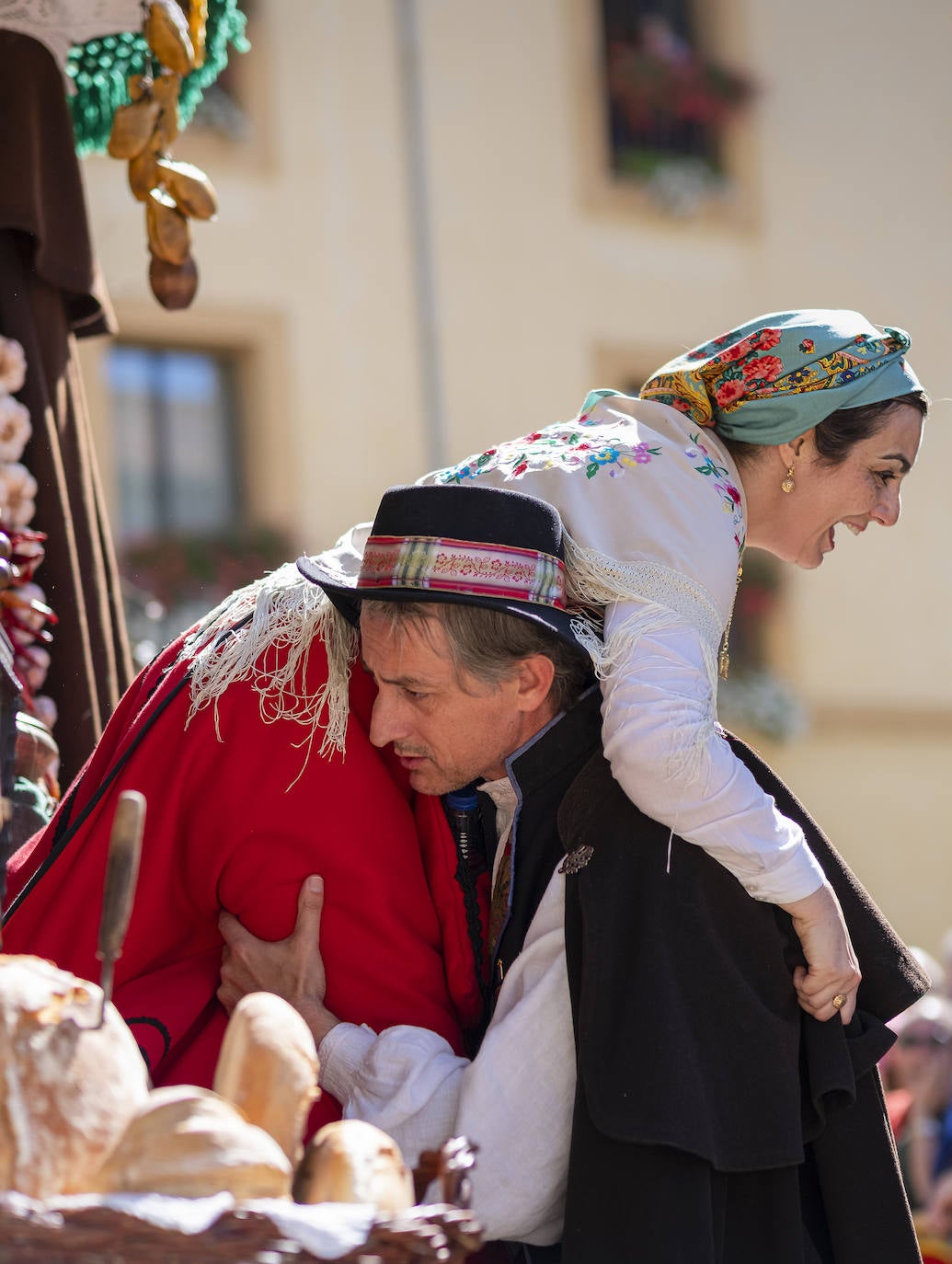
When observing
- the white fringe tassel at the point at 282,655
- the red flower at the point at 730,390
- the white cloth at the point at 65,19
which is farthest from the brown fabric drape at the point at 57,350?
the red flower at the point at 730,390

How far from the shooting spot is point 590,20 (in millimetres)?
10430

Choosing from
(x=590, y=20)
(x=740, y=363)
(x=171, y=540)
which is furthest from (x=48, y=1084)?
(x=590, y=20)

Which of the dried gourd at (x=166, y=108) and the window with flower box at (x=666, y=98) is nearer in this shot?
the dried gourd at (x=166, y=108)

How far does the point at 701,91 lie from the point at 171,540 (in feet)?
14.7

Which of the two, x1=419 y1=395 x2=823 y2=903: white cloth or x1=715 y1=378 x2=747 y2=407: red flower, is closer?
x1=419 y1=395 x2=823 y2=903: white cloth

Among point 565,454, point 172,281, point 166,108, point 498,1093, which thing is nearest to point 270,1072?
point 498,1093

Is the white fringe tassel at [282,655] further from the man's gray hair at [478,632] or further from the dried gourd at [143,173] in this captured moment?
the dried gourd at [143,173]

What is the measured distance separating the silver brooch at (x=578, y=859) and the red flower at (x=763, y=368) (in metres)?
0.81

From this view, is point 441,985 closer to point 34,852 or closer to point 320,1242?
point 34,852

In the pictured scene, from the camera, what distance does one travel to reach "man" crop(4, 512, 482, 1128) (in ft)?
7.58

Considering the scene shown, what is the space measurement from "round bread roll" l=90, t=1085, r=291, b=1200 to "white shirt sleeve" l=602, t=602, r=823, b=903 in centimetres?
88

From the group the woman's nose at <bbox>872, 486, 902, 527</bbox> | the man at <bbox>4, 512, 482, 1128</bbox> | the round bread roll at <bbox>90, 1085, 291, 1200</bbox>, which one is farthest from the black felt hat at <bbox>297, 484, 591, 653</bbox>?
the round bread roll at <bbox>90, 1085, 291, 1200</bbox>

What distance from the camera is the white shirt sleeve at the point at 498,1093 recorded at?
2.16 meters

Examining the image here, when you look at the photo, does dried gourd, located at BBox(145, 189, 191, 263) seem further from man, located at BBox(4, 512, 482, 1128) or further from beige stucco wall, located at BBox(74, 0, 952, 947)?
beige stucco wall, located at BBox(74, 0, 952, 947)
